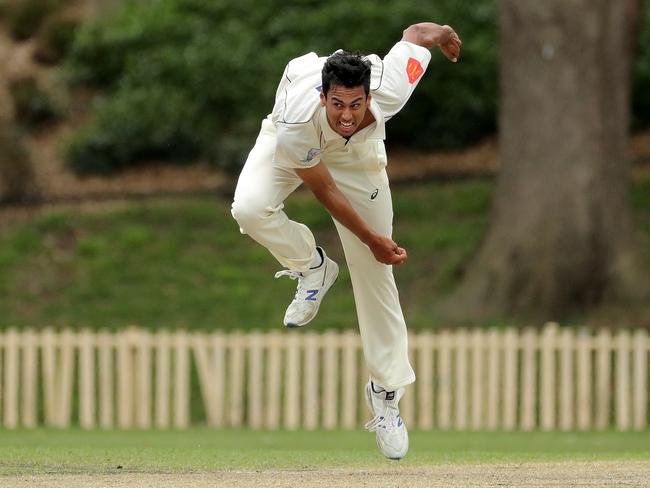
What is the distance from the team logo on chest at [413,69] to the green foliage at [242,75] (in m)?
10.5

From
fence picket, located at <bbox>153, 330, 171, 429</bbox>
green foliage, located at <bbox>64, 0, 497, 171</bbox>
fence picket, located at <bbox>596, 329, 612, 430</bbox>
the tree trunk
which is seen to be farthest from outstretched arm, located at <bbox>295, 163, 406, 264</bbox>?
green foliage, located at <bbox>64, 0, 497, 171</bbox>

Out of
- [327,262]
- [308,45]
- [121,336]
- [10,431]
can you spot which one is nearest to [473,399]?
[121,336]

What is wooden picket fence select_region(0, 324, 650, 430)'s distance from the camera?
1185 centimetres

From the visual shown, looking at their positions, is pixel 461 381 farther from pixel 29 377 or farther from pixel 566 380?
pixel 29 377

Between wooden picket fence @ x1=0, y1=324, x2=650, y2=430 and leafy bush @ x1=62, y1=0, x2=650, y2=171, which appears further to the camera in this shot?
leafy bush @ x1=62, y1=0, x2=650, y2=171

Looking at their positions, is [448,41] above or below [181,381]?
above

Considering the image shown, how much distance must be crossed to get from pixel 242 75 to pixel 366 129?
11.4m

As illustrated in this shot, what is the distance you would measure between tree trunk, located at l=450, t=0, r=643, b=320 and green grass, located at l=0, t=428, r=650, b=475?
2.47 metres

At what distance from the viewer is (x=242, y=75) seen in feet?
57.7

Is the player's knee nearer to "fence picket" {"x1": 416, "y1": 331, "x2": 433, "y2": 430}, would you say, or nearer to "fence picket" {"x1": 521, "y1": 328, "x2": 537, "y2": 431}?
"fence picket" {"x1": 416, "y1": 331, "x2": 433, "y2": 430}

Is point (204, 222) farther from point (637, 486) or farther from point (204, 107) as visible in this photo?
point (637, 486)

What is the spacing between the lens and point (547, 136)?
1388 cm

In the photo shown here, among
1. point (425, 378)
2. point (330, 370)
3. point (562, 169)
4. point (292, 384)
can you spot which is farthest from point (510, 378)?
point (562, 169)

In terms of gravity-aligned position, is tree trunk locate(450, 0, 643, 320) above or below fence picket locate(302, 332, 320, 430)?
above
